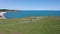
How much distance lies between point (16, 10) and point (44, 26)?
0.76 m

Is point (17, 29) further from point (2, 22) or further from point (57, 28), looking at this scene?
point (57, 28)

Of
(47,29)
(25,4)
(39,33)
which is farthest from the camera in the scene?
(25,4)

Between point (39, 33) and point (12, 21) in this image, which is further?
point (12, 21)

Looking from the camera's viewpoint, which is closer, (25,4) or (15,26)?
(15,26)

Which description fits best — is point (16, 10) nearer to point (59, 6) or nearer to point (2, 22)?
point (2, 22)

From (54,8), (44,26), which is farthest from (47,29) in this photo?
(54,8)

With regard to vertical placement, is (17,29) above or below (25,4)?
below

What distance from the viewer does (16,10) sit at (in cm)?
257

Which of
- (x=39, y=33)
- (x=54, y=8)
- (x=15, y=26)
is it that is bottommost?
(x=39, y=33)

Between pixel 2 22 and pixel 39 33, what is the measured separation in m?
0.89

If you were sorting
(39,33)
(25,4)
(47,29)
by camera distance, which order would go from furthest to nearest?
(25,4) → (47,29) → (39,33)

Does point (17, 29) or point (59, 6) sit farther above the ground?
point (59, 6)

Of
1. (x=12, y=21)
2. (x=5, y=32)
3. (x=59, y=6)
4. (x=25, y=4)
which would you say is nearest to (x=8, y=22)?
(x=12, y=21)

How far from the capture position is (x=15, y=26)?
8.02ft
